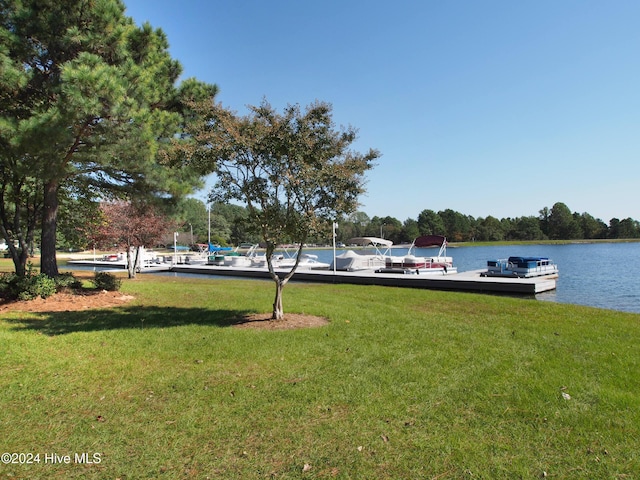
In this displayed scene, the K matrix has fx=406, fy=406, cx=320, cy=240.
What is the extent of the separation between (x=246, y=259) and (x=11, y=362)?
2627 centimetres

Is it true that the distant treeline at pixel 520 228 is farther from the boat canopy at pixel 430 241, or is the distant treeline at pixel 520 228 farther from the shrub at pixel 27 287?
the shrub at pixel 27 287

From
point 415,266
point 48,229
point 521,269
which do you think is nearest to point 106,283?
point 48,229

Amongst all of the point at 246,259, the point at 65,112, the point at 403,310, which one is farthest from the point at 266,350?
the point at 246,259

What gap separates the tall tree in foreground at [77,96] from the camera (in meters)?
8.16

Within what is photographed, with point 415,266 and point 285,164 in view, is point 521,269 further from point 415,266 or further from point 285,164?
point 285,164

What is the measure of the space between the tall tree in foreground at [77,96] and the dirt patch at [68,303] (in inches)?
55.6

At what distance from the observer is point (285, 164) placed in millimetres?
7414

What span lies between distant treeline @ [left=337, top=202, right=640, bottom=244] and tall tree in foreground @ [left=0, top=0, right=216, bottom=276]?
339 ft

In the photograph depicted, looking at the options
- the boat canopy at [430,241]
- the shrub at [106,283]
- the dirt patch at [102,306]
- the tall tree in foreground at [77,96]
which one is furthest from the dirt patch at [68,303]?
the boat canopy at [430,241]

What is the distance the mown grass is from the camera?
306cm

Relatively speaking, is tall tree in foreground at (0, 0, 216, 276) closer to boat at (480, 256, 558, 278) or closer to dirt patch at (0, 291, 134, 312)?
dirt patch at (0, 291, 134, 312)

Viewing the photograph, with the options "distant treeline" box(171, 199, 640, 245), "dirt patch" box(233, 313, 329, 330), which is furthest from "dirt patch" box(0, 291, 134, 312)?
"distant treeline" box(171, 199, 640, 245)

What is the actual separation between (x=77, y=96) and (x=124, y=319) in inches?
178

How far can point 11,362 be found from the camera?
215 inches
